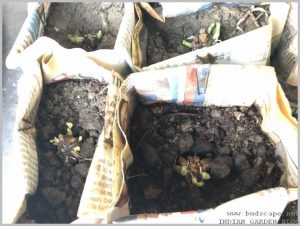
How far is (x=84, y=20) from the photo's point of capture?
128 cm

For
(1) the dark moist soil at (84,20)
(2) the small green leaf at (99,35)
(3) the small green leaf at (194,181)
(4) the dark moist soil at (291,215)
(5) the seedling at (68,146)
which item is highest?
(1) the dark moist soil at (84,20)

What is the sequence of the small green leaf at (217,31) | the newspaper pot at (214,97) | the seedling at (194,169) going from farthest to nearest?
the small green leaf at (217,31)
the seedling at (194,169)
the newspaper pot at (214,97)

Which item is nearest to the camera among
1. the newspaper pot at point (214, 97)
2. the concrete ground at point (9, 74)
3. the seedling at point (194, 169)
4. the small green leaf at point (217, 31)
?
the newspaper pot at point (214, 97)

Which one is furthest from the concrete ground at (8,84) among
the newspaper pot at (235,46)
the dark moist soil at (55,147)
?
the newspaper pot at (235,46)

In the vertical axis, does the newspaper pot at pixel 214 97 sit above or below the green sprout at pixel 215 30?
below

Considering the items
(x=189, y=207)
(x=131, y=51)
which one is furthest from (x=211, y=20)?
(x=189, y=207)

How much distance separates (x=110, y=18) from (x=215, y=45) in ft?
1.17

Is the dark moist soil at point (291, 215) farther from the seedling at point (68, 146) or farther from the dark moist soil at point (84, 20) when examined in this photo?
the dark moist soil at point (84, 20)

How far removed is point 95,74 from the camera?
3.76 feet

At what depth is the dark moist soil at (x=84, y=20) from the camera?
49.3 inches

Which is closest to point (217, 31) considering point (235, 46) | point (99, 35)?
point (235, 46)

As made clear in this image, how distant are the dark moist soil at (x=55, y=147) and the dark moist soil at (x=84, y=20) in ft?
0.52

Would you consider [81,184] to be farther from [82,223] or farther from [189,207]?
[189,207]

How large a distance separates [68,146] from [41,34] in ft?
1.18
